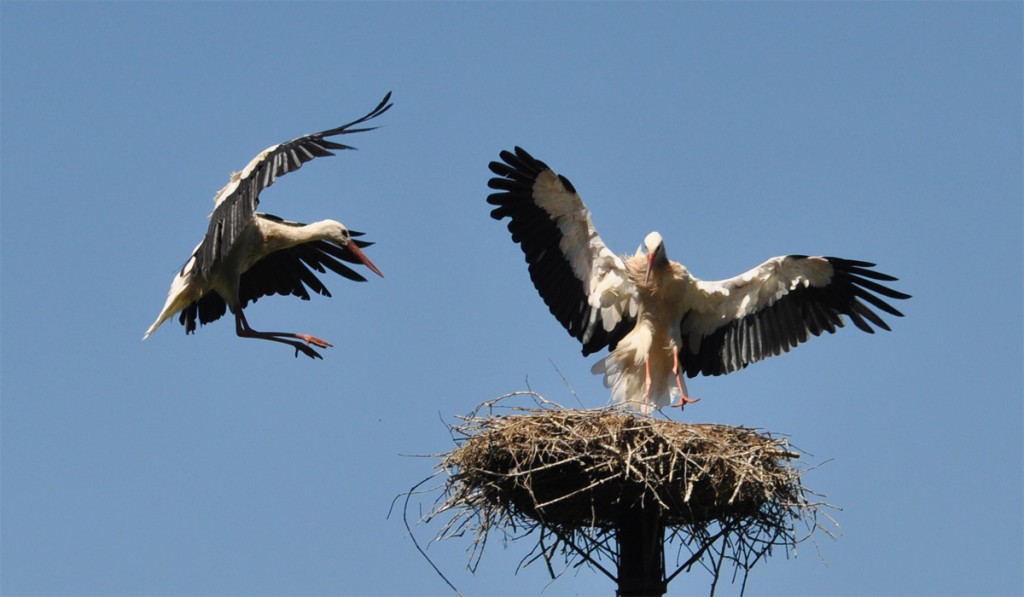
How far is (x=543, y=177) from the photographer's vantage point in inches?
414

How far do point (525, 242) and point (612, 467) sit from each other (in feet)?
9.32

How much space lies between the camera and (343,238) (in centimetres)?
1153

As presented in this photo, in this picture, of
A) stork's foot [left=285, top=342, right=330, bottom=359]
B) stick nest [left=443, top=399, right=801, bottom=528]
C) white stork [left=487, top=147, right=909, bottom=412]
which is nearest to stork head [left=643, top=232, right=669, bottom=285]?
white stork [left=487, top=147, right=909, bottom=412]

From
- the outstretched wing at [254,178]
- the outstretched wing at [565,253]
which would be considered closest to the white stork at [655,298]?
the outstretched wing at [565,253]

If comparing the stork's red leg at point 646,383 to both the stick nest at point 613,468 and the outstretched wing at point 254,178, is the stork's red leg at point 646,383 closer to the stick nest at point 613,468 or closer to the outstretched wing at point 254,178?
the stick nest at point 613,468

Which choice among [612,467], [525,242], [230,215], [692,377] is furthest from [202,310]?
[612,467]

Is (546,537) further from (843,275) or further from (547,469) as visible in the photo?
(843,275)

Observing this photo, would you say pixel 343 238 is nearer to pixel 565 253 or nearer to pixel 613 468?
pixel 565 253

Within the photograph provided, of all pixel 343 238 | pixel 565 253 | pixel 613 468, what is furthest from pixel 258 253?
pixel 613 468

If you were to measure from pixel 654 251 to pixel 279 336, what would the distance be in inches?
109

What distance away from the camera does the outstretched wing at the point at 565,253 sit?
1052 centimetres

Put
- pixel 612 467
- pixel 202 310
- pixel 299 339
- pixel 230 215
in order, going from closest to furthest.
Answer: pixel 612 467
pixel 230 215
pixel 299 339
pixel 202 310

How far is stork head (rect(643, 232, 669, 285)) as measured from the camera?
33.3ft

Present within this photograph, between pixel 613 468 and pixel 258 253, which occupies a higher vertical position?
pixel 258 253
